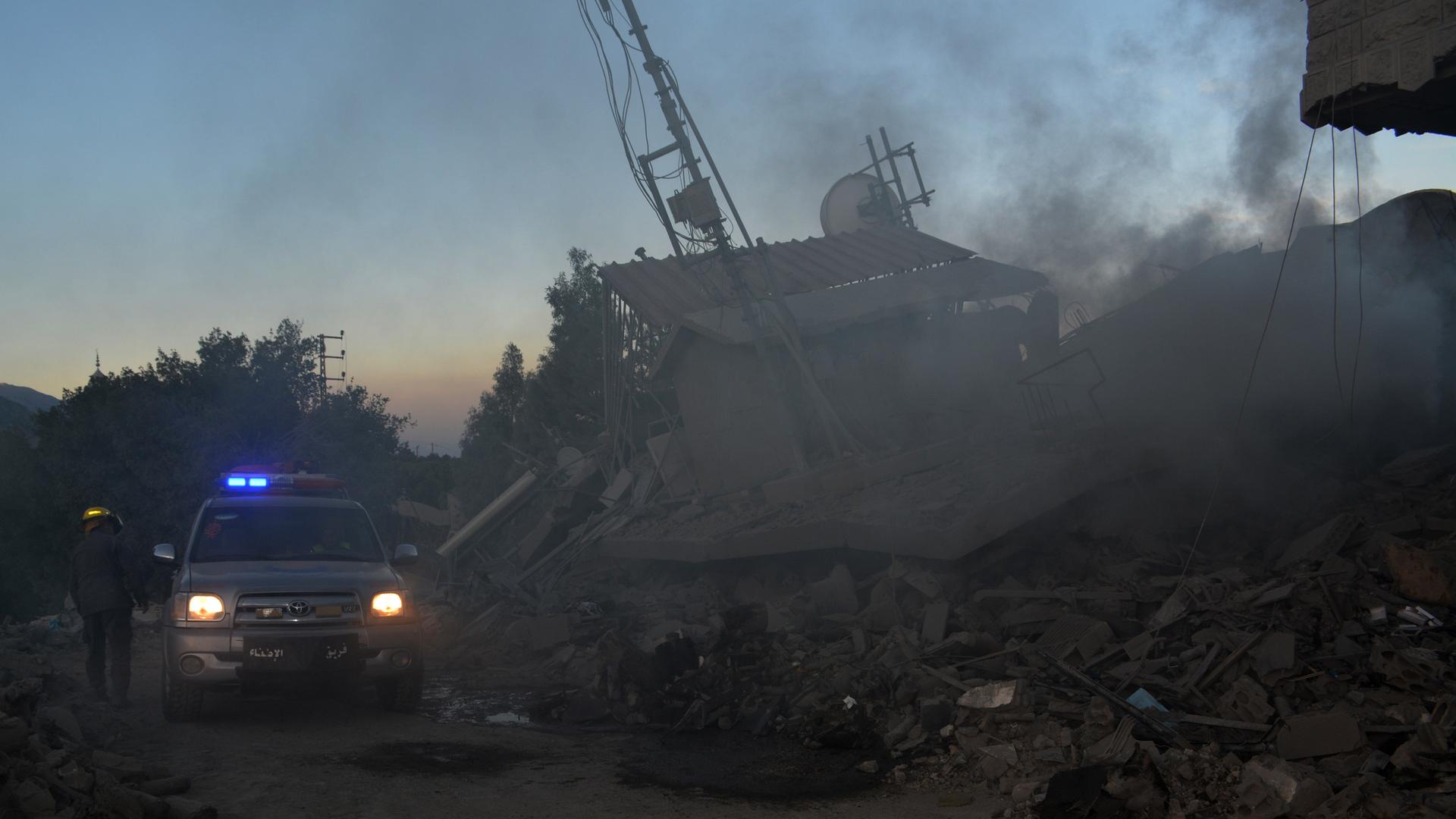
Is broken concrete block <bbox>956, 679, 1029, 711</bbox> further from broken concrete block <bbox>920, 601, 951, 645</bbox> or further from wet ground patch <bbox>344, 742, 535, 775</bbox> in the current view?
wet ground patch <bbox>344, 742, 535, 775</bbox>

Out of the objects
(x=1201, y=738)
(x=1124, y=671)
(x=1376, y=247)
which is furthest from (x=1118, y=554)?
(x=1376, y=247)

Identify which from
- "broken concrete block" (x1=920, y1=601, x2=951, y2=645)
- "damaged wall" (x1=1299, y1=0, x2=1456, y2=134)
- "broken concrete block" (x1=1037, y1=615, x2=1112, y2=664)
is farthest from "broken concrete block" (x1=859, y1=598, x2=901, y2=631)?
"damaged wall" (x1=1299, y1=0, x2=1456, y2=134)

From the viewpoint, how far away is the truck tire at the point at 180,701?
797 centimetres

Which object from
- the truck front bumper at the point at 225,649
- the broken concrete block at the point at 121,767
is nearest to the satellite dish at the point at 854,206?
the truck front bumper at the point at 225,649

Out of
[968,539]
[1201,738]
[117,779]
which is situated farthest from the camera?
[968,539]

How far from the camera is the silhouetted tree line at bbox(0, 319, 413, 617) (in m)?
21.8

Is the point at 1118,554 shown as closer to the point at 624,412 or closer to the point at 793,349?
the point at 793,349

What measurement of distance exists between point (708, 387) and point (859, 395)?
10.4ft

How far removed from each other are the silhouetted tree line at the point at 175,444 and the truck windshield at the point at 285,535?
36.6 ft

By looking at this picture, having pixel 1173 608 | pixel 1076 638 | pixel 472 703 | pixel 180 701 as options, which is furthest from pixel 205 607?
pixel 1173 608

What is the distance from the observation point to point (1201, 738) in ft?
19.7

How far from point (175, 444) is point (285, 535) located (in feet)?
49.4

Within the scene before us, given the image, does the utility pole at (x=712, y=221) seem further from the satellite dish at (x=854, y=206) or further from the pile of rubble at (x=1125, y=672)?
the satellite dish at (x=854, y=206)

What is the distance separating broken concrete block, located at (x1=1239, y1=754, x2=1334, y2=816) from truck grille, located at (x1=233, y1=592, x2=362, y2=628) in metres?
6.32
